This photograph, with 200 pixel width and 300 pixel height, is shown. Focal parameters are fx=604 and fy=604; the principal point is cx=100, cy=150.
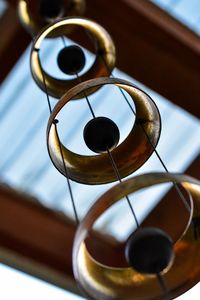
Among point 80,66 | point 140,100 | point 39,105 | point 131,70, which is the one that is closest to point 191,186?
point 140,100

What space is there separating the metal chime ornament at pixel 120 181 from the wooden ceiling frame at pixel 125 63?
83cm

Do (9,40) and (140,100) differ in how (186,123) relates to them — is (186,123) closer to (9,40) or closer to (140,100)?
(9,40)

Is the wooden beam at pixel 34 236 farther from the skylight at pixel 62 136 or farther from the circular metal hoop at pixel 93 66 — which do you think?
the circular metal hoop at pixel 93 66

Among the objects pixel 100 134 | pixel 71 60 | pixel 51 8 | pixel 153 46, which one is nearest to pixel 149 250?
pixel 100 134

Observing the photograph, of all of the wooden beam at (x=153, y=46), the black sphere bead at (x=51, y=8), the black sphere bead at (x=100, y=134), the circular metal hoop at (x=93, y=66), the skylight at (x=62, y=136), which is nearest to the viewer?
the black sphere bead at (x=100, y=134)

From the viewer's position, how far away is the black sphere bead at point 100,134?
87 cm

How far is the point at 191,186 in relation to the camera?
28.4 inches

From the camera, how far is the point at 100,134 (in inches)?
34.1

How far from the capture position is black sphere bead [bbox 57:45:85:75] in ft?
3.72

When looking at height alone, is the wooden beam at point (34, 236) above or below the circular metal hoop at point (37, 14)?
below

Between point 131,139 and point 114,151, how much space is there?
33 mm

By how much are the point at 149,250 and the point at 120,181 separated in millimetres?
152

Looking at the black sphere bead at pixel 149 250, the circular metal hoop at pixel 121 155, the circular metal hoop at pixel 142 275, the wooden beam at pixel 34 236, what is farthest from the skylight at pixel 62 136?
the black sphere bead at pixel 149 250

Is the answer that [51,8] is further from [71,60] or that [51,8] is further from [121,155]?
[121,155]
